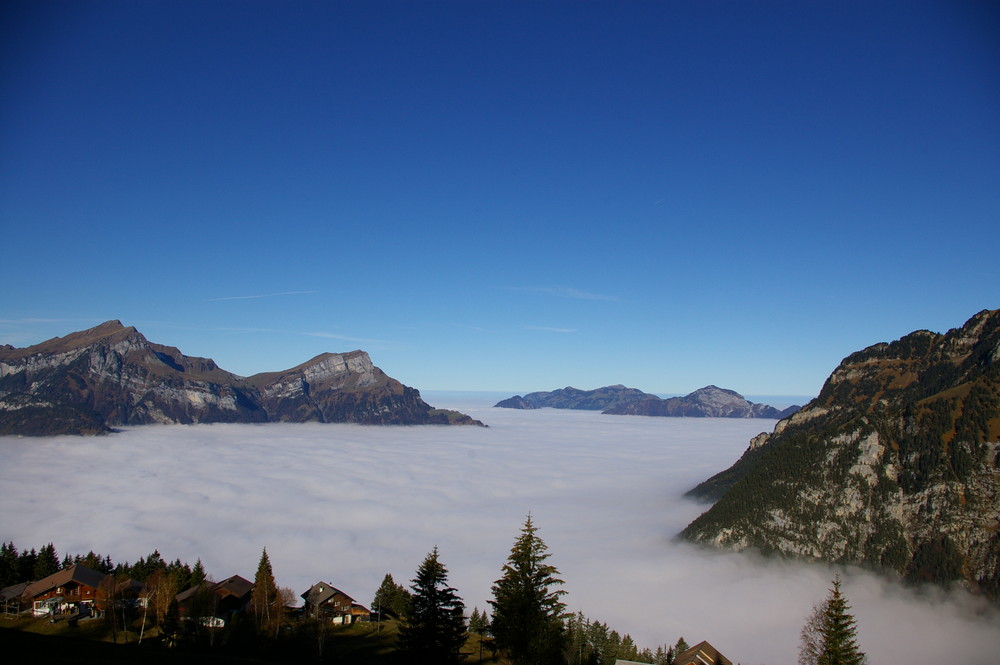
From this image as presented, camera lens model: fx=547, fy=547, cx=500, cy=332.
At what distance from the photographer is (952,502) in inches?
5000

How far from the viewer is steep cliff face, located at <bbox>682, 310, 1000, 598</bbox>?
123 meters

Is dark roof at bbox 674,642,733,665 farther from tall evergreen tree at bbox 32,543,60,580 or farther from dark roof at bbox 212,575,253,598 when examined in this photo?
tall evergreen tree at bbox 32,543,60,580

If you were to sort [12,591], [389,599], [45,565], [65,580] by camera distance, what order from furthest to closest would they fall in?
[389,599] → [45,565] → [12,591] → [65,580]

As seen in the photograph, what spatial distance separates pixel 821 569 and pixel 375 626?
371 ft

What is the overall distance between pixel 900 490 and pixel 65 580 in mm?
172327

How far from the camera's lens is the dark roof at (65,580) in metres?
76.0

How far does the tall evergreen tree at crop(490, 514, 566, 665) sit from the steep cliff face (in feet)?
440

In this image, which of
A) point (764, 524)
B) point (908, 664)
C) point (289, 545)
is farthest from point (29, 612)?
point (764, 524)

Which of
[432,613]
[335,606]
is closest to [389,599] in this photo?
[335,606]

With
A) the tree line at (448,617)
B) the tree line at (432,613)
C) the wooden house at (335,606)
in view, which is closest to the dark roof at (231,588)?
the tree line at (432,613)

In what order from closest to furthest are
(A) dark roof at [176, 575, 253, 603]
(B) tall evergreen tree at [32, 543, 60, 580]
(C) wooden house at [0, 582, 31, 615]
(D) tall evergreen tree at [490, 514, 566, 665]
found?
1. (D) tall evergreen tree at [490, 514, 566, 665]
2. (C) wooden house at [0, 582, 31, 615]
3. (A) dark roof at [176, 575, 253, 603]
4. (B) tall evergreen tree at [32, 543, 60, 580]

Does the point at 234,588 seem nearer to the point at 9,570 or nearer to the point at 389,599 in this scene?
the point at 389,599

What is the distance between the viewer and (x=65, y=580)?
253ft

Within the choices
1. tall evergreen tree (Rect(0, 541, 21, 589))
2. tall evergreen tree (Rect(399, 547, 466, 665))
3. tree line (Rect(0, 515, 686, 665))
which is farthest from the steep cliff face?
tall evergreen tree (Rect(0, 541, 21, 589))
